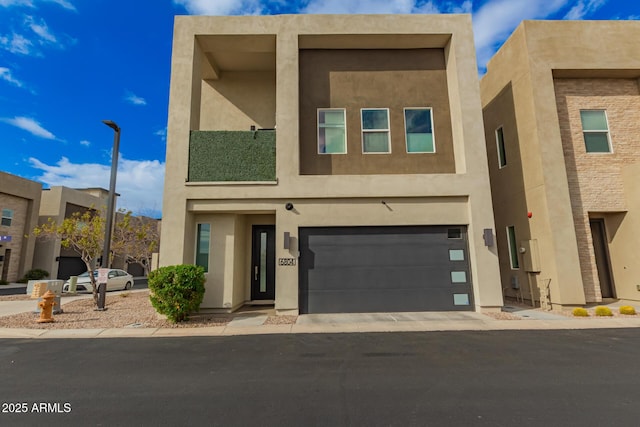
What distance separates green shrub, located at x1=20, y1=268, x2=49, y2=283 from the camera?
2262 centimetres

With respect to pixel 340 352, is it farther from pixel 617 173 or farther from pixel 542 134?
pixel 617 173

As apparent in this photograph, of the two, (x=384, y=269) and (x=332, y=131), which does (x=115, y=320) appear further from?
(x=332, y=131)

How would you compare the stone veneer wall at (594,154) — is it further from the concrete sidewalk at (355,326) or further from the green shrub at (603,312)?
the concrete sidewalk at (355,326)

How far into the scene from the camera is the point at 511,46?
458 inches

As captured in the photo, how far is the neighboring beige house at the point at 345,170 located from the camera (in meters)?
9.60

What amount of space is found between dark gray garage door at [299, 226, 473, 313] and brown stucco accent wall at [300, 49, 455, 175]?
2.04 meters

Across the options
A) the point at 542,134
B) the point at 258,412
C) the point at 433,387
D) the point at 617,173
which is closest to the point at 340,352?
the point at 433,387

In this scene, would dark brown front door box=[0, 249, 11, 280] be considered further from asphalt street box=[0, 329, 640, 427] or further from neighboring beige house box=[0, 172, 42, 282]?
asphalt street box=[0, 329, 640, 427]

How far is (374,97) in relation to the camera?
10781mm

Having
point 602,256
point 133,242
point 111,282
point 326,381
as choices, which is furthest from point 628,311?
point 133,242

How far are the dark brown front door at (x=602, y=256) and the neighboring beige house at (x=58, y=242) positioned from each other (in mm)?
28440

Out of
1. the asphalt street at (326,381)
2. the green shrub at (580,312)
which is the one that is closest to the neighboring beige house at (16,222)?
the asphalt street at (326,381)

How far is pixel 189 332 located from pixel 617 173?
1362 cm

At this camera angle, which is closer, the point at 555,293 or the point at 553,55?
the point at 555,293
